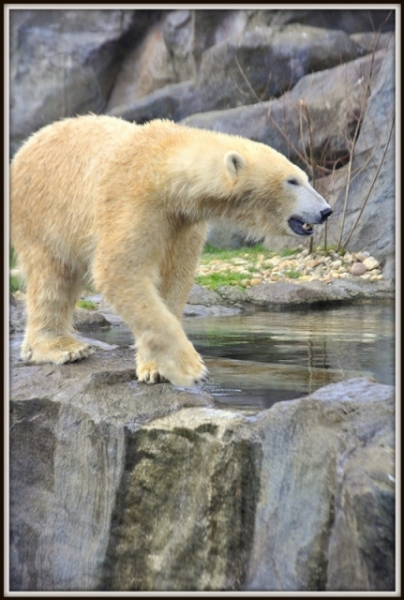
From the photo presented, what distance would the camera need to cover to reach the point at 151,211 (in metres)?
3.46

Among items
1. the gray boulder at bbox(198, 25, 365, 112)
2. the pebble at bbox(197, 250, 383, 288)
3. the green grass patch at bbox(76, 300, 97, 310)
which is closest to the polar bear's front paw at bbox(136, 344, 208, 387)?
the green grass patch at bbox(76, 300, 97, 310)

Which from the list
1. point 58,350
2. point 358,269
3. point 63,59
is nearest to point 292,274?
point 358,269

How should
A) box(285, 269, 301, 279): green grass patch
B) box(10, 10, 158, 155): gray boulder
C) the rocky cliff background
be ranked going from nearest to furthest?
box(285, 269, 301, 279): green grass patch, the rocky cliff background, box(10, 10, 158, 155): gray boulder

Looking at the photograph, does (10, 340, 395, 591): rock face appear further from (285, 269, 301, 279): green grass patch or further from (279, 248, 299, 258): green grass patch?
(279, 248, 299, 258): green grass patch

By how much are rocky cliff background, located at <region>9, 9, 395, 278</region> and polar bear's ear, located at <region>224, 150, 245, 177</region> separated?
4.42 metres

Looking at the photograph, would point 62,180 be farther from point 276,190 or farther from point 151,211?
point 276,190

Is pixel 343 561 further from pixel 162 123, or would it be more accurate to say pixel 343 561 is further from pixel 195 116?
pixel 195 116

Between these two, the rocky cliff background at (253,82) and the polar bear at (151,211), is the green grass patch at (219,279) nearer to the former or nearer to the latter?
the rocky cliff background at (253,82)

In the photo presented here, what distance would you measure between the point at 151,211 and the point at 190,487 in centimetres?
120

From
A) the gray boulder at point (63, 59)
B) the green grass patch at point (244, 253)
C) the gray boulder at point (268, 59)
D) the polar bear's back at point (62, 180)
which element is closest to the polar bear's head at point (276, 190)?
the polar bear's back at point (62, 180)

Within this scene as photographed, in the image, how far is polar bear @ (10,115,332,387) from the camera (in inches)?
134

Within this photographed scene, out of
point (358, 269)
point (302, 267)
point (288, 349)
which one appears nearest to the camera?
point (288, 349)

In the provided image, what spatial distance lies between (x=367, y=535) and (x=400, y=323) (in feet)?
2.65

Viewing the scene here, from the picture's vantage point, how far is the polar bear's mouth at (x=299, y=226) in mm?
3449
